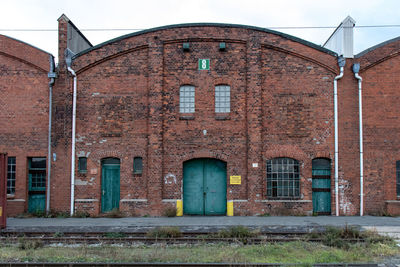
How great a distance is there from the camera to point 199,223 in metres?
Result: 13.9

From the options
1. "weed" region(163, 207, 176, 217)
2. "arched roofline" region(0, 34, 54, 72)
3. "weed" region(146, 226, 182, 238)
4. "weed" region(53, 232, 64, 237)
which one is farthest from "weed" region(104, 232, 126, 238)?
"arched roofline" region(0, 34, 54, 72)

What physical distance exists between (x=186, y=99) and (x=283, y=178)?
5.44 m

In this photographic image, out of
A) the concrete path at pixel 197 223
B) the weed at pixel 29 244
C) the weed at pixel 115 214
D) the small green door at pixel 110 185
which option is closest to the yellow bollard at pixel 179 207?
the concrete path at pixel 197 223

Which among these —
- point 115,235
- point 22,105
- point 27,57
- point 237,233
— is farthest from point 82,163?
point 237,233

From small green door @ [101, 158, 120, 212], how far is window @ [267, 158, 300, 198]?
656 cm

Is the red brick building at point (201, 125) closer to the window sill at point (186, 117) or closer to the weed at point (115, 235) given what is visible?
the window sill at point (186, 117)

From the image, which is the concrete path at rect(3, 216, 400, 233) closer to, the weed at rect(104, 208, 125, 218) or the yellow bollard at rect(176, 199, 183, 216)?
the weed at rect(104, 208, 125, 218)

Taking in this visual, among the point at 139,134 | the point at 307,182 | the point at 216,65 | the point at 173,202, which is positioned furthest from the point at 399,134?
the point at 139,134

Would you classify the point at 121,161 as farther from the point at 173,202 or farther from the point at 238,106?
the point at 238,106

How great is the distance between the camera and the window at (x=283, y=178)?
53.2 feet

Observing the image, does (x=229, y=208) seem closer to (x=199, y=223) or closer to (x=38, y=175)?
(x=199, y=223)

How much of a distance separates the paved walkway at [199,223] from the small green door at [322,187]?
0.83 meters

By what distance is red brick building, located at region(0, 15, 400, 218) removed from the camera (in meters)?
16.1

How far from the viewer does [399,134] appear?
53.6 ft
